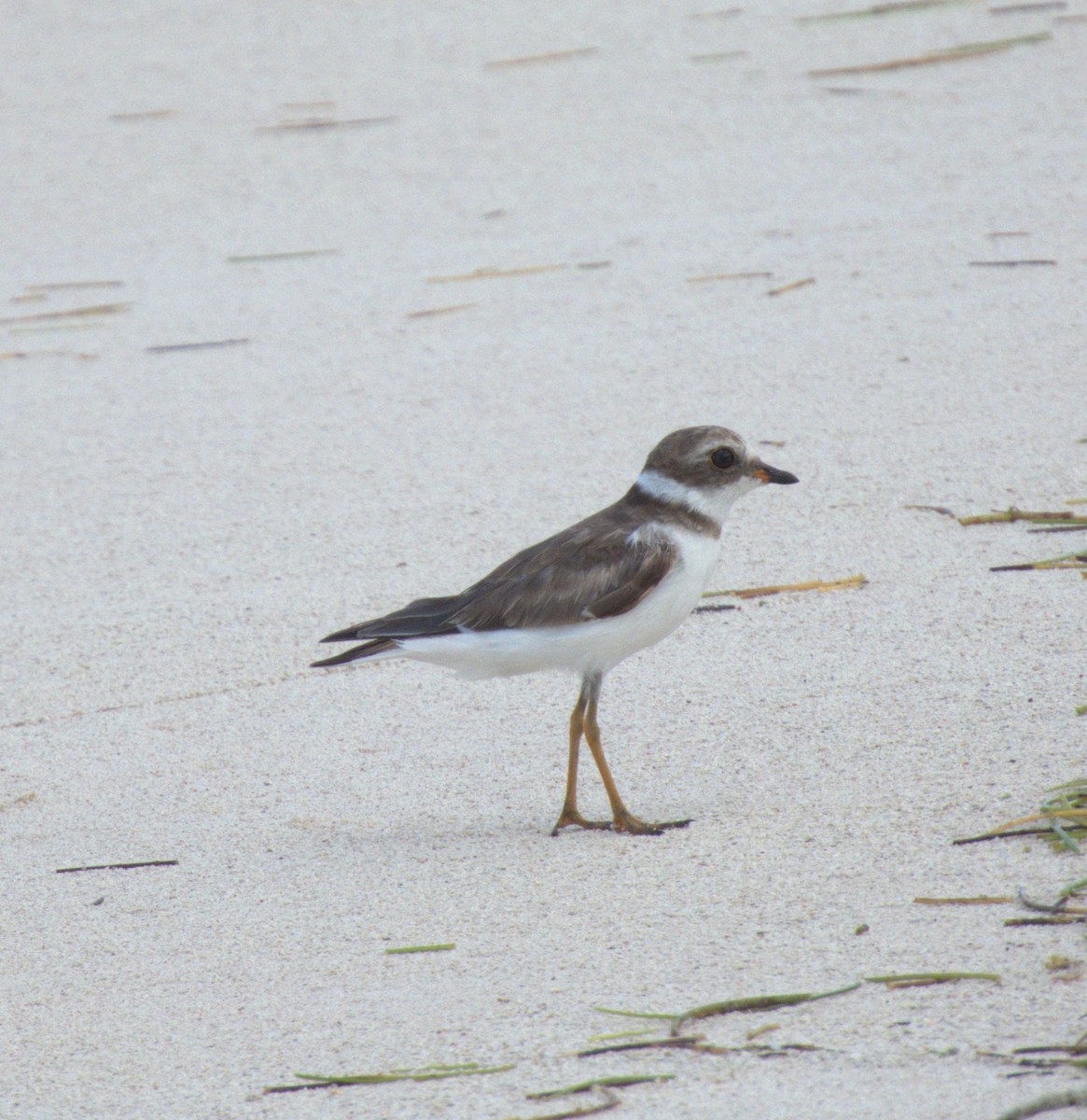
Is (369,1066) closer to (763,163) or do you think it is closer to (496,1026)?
(496,1026)

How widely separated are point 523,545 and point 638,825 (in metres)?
1.92

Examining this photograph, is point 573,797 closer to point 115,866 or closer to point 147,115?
point 115,866

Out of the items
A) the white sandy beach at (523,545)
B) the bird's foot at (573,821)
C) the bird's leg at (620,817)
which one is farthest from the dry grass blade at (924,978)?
the bird's foot at (573,821)

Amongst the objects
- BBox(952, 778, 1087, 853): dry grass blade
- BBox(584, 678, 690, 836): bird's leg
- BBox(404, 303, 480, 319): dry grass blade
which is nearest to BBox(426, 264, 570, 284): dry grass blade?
BBox(404, 303, 480, 319): dry grass blade

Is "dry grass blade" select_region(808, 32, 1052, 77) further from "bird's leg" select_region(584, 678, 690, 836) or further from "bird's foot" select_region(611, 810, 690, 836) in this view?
"bird's foot" select_region(611, 810, 690, 836)

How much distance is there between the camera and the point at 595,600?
4.36 m

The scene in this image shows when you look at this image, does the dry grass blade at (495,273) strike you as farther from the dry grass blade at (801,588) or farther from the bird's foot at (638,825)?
the bird's foot at (638,825)

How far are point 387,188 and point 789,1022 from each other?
757 cm

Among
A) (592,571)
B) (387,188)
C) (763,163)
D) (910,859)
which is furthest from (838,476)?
(387,188)

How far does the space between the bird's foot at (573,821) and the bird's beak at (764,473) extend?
37.7 inches

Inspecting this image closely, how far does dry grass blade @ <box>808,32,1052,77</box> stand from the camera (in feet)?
36.0

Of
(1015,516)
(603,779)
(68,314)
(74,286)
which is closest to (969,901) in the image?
(603,779)

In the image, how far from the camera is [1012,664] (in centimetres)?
485

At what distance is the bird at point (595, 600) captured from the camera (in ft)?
14.3
